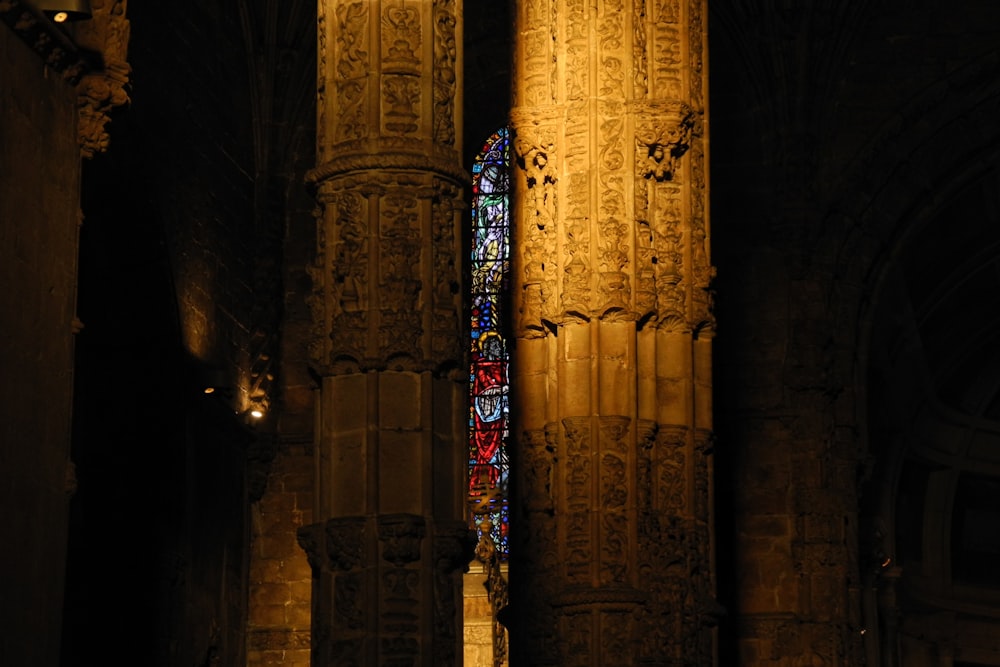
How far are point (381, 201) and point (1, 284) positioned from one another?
2236 millimetres

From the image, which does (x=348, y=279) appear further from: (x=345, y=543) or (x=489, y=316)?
(x=489, y=316)

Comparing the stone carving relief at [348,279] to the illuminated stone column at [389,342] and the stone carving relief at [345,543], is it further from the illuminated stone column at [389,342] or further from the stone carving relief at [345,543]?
the stone carving relief at [345,543]

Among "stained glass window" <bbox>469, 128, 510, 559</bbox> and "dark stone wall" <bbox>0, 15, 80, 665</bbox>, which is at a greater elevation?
"stained glass window" <bbox>469, 128, 510, 559</bbox>

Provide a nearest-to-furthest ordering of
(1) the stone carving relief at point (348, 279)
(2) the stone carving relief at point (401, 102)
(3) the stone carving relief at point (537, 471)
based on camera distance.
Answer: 1. (1) the stone carving relief at point (348, 279)
2. (2) the stone carving relief at point (401, 102)
3. (3) the stone carving relief at point (537, 471)

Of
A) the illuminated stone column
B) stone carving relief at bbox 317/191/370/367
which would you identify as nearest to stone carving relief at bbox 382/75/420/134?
the illuminated stone column

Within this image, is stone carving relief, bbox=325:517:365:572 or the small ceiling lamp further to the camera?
the small ceiling lamp

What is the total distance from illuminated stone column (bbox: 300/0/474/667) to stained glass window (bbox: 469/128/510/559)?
56.1 feet

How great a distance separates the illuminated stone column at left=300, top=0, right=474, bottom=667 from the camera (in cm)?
1386

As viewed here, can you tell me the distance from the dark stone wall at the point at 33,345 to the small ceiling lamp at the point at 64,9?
27cm

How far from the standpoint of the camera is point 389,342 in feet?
46.4

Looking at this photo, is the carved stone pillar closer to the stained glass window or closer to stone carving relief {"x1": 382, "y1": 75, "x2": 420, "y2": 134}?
stone carving relief {"x1": 382, "y1": 75, "x2": 420, "y2": 134}

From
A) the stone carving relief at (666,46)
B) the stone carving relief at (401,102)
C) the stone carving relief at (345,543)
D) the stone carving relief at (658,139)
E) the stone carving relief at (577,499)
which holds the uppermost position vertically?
the stone carving relief at (666,46)

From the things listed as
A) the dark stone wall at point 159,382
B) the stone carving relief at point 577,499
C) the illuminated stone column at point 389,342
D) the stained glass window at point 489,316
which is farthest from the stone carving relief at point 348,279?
the stained glass window at point 489,316

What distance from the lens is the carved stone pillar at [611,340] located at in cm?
1795
